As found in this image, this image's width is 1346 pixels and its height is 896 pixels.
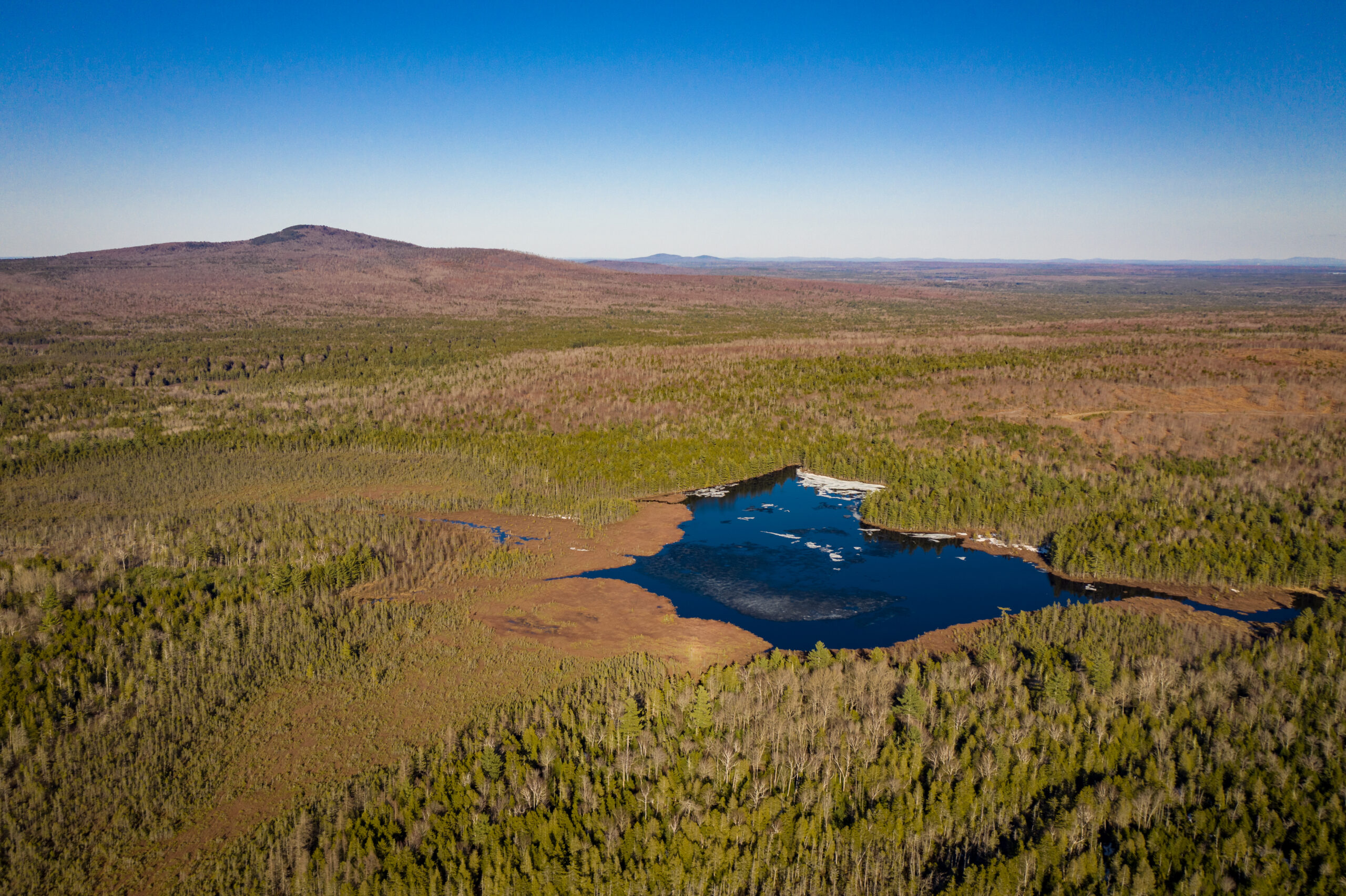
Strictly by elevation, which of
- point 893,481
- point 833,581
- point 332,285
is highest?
point 332,285

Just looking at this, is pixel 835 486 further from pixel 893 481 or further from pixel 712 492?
pixel 712 492

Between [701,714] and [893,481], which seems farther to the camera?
[893,481]

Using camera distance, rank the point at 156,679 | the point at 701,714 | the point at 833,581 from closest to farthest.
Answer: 1. the point at 701,714
2. the point at 156,679
3. the point at 833,581

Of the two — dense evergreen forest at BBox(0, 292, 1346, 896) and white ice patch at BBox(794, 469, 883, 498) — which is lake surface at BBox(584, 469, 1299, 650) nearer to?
dense evergreen forest at BBox(0, 292, 1346, 896)

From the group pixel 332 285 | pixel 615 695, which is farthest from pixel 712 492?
pixel 332 285

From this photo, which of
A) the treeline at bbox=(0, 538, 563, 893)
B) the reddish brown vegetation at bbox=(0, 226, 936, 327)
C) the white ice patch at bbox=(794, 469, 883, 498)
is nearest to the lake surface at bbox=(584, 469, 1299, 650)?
the white ice patch at bbox=(794, 469, 883, 498)

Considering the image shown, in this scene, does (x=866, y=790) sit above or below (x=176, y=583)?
below

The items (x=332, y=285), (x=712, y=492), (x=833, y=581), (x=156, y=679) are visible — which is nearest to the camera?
(x=156, y=679)

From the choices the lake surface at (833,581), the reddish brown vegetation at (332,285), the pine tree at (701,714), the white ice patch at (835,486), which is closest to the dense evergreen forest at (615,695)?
the pine tree at (701,714)
